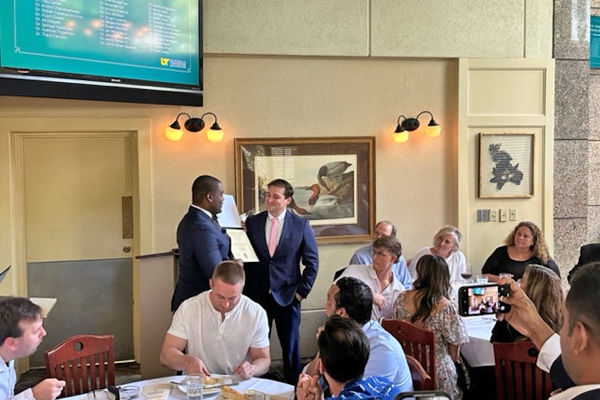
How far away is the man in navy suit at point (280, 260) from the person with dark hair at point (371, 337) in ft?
5.41

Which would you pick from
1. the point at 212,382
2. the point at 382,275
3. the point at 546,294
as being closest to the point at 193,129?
the point at 382,275

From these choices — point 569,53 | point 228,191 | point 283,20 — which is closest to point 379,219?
point 228,191

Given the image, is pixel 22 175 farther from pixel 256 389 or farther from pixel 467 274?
pixel 467 274

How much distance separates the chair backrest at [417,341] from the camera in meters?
3.22

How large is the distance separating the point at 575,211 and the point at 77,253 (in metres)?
5.19

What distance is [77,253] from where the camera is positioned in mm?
5371

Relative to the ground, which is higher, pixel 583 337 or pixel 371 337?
pixel 583 337

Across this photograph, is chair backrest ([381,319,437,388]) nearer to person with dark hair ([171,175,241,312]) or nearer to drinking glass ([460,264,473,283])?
person with dark hair ([171,175,241,312])

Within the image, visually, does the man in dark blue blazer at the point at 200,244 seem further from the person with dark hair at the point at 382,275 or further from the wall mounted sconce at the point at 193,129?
the wall mounted sconce at the point at 193,129

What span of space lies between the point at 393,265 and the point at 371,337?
193 cm

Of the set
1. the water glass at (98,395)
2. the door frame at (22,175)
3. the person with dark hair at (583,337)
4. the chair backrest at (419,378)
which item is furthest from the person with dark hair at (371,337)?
the door frame at (22,175)

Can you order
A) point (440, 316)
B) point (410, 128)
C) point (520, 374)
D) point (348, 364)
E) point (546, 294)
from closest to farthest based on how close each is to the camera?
point (348, 364)
point (520, 374)
point (546, 294)
point (440, 316)
point (410, 128)

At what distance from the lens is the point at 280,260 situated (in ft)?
15.5

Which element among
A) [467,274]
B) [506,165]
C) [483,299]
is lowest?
[467,274]
